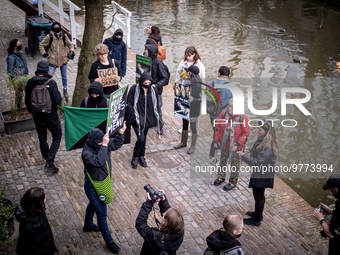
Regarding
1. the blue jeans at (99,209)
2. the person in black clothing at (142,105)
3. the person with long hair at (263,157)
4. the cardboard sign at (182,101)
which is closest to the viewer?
the blue jeans at (99,209)

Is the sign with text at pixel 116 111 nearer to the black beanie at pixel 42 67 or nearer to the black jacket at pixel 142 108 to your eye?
the black jacket at pixel 142 108

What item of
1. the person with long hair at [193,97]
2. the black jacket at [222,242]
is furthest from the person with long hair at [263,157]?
the person with long hair at [193,97]

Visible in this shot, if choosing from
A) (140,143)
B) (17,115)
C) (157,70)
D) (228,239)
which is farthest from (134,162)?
(228,239)

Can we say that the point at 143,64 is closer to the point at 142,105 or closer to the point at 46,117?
the point at 142,105

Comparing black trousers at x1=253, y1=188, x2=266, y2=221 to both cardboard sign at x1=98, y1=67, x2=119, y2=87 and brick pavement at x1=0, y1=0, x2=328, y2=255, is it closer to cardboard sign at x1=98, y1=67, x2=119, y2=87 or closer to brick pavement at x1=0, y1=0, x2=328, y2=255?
brick pavement at x1=0, y1=0, x2=328, y2=255

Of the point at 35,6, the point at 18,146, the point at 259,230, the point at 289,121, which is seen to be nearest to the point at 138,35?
the point at 35,6

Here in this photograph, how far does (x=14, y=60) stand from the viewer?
8781 millimetres

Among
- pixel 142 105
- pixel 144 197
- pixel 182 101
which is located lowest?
pixel 144 197

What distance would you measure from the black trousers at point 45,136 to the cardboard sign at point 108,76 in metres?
1.46

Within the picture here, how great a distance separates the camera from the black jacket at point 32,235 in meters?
4.17

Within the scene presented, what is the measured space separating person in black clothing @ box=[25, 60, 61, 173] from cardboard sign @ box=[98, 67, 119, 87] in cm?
126

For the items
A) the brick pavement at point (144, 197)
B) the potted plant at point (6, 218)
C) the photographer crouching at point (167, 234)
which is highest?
the photographer crouching at point (167, 234)

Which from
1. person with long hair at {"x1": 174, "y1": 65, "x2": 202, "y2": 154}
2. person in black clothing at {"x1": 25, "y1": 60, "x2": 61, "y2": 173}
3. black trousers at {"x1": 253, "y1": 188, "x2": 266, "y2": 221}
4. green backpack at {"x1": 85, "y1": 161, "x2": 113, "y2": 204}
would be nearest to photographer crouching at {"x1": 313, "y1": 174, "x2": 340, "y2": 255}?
black trousers at {"x1": 253, "y1": 188, "x2": 266, "y2": 221}

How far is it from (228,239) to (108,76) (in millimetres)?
5016
